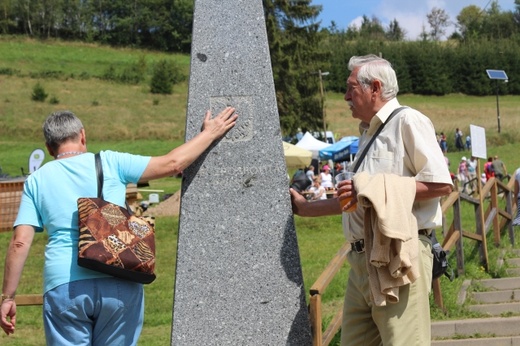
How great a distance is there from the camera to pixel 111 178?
3.90m

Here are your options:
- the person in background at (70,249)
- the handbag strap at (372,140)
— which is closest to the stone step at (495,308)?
the handbag strap at (372,140)

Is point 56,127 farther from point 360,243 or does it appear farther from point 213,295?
point 360,243

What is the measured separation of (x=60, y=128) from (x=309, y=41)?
44.5 m

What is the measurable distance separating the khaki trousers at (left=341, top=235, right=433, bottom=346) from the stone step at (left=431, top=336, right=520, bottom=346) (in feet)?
10.7

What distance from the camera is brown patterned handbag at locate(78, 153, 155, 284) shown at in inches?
145

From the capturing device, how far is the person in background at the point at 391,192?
3.54 m

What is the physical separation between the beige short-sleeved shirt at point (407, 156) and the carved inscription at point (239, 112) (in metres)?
0.82

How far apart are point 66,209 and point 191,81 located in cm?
101

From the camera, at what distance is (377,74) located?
12.1 feet

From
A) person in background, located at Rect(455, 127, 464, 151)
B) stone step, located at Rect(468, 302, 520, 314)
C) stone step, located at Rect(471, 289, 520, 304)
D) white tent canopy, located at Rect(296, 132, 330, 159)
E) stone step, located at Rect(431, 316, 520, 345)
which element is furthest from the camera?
person in background, located at Rect(455, 127, 464, 151)

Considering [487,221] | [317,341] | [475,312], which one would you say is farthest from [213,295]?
[487,221]

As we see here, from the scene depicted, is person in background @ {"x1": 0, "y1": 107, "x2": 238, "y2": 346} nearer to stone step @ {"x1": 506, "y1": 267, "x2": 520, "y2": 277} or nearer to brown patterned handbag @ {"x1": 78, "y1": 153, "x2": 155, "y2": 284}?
brown patterned handbag @ {"x1": 78, "y1": 153, "x2": 155, "y2": 284}

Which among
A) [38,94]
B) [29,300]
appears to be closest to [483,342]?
[29,300]

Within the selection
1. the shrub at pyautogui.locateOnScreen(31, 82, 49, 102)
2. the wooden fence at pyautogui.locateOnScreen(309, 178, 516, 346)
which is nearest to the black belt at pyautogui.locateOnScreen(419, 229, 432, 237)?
the wooden fence at pyautogui.locateOnScreen(309, 178, 516, 346)
